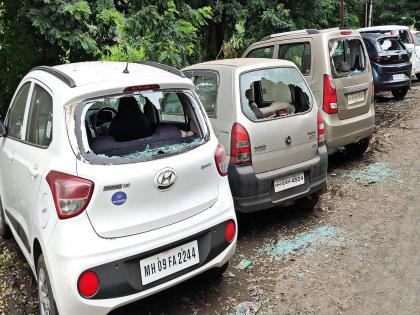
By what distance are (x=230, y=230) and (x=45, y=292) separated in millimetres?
1375

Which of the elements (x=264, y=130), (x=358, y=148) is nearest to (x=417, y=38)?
(x=358, y=148)

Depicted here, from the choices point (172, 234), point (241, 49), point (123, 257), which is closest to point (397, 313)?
point (172, 234)

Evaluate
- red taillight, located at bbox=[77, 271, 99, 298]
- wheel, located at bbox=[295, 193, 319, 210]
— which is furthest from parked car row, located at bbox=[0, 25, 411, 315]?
wheel, located at bbox=[295, 193, 319, 210]

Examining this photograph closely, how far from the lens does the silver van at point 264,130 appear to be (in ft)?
14.2

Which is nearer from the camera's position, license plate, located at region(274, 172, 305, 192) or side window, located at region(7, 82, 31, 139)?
side window, located at region(7, 82, 31, 139)

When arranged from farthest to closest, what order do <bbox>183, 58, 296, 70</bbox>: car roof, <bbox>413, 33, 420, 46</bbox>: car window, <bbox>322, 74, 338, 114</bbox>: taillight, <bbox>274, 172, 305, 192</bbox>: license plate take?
<bbox>413, 33, 420, 46</bbox>: car window, <bbox>322, 74, 338, 114</bbox>: taillight, <bbox>183, 58, 296, 70</bbox>: car roof, <bbox>274, 172, 305, 192</bbox>: license plate

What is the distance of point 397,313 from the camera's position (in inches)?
129

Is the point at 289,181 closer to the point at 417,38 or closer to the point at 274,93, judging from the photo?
the point at 274,93

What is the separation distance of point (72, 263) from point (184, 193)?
0.86 m

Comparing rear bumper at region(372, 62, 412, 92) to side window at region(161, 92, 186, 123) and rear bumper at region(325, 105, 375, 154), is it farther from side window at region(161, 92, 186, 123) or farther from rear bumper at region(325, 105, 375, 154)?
side window at region(161, 92, 186, 123)

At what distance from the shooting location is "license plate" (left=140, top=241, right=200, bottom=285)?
2877 mm

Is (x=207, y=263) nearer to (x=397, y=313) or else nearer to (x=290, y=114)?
(x=397, y=313)

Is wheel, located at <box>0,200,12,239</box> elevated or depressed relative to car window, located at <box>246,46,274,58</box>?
depressed

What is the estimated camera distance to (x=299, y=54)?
6.61 metres
